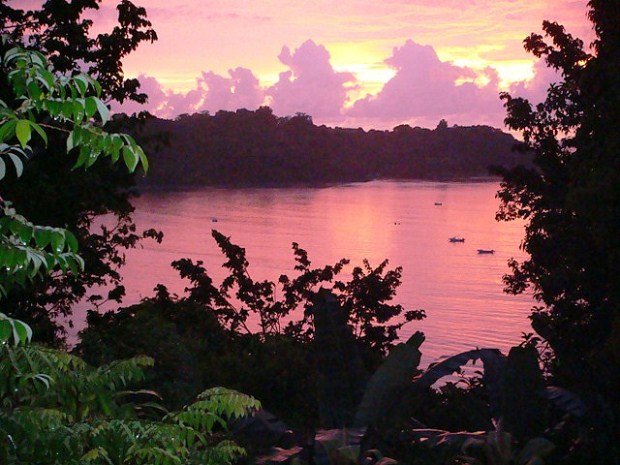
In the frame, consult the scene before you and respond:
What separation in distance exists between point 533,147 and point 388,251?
51821mm

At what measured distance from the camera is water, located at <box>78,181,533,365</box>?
4375cm

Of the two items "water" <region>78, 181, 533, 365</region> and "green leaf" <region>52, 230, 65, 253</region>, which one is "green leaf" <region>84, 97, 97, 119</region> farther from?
"water" <region>78, 181, 533, 365</region>

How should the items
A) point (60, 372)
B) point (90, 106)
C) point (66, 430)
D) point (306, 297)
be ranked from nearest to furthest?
point (90, 106) → point (66, 430) → point (60, 372) → point (306, 297)

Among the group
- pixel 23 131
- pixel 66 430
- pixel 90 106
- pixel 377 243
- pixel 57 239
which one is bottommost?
pixel 377 243

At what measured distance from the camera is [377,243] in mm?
78812

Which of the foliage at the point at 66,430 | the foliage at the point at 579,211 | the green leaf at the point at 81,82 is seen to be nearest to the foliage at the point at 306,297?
the foliage at the point at 579,211

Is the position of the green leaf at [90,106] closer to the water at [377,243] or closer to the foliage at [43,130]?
the foliage at [43,130]

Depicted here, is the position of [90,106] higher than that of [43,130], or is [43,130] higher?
[90,106]

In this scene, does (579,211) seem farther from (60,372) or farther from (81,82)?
(81,82)

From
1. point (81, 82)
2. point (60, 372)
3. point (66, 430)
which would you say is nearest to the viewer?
point (81, 82)

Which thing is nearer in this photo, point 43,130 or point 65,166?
point 43,130

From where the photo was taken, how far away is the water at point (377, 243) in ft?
144

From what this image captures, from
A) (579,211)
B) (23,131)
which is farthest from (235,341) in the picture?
(23,131)

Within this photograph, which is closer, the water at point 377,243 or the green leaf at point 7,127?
the green leaf at point 7,127
